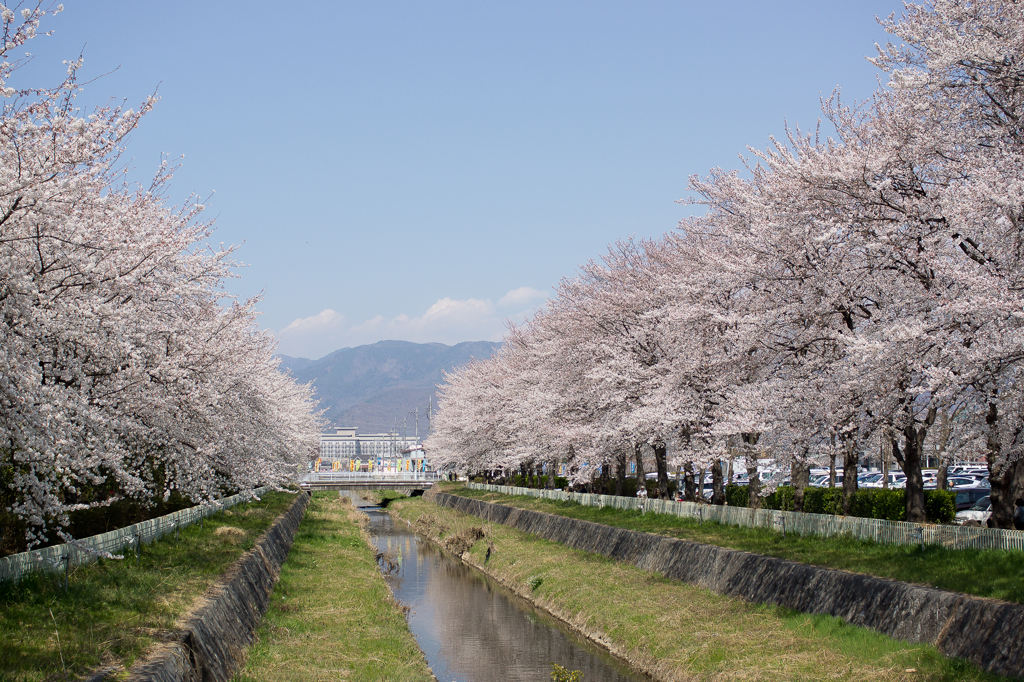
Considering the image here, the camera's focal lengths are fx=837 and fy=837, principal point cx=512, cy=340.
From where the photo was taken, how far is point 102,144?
39.0 ft

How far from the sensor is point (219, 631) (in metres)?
12.9

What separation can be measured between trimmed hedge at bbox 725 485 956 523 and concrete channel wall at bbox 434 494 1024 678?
4.51 m

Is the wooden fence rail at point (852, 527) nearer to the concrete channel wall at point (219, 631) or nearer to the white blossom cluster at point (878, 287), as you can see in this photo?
the white blossom cluster at point (878, 287)

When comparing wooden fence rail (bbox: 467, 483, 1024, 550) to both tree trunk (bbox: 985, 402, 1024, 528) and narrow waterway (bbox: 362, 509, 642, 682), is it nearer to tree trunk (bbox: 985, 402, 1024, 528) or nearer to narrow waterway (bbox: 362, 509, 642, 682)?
tree trunk (bbox: 985, 402, 1024, 528)

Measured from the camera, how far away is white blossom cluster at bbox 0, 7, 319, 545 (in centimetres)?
1001

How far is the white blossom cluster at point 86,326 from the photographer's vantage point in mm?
10008

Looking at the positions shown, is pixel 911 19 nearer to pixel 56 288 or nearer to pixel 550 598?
pixel 56 288

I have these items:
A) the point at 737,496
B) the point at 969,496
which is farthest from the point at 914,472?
the point at 737,496

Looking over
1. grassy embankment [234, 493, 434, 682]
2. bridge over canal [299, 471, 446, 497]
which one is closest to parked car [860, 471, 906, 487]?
grassy embankment [234, 493, 434, 682]

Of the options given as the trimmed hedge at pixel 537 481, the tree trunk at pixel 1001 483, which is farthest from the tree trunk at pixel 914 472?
the trimmed hedge at pixel 537 481

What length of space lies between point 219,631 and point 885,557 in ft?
39.4

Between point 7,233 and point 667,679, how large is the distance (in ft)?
43.5

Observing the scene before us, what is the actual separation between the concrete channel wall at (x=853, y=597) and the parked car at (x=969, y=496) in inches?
463

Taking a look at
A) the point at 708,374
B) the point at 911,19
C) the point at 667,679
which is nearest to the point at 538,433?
the point at 708,374
